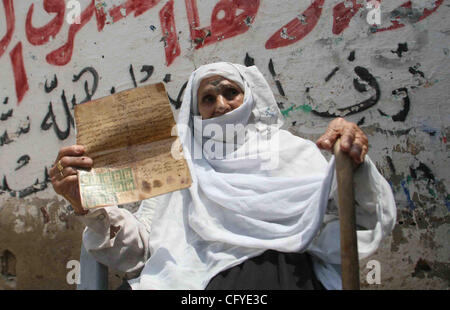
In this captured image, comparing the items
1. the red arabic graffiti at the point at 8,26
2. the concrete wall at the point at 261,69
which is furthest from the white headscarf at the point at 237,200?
the red arabic graffiti at the point at 8,26

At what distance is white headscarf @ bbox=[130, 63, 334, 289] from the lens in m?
1.67

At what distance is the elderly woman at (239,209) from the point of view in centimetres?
156

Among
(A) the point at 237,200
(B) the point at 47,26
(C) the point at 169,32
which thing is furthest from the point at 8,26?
(A) the point at 237,200

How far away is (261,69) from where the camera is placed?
2.79 m

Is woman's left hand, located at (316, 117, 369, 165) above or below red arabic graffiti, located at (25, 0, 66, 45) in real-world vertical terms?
below

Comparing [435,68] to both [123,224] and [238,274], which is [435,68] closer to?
[238,274]

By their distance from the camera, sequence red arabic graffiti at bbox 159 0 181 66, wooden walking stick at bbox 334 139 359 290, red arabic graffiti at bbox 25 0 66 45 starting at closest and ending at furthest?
wooden walking stick at bbox 334 139 359 290, red arabic graffiti at bbox 159 0 181 66, red arabic graffiti at bbox 25 0 66 45

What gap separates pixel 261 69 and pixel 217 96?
0.89 m

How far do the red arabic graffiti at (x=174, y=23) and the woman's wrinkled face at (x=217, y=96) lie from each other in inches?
35.2

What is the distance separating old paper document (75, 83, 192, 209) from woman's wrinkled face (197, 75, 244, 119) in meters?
0.41

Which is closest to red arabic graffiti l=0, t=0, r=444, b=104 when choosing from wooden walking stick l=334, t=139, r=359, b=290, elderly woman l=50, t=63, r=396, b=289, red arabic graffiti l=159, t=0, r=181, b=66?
red arabic graffiti l=159, t=0, r=181, b=66

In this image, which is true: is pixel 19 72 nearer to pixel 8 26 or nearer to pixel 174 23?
pixel 8 26

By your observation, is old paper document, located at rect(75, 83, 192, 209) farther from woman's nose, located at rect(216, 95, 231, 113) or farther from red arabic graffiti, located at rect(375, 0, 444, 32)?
red arabic graffiti, located at rect(375, 0, 444, 32)

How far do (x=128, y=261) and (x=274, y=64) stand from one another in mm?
1522
